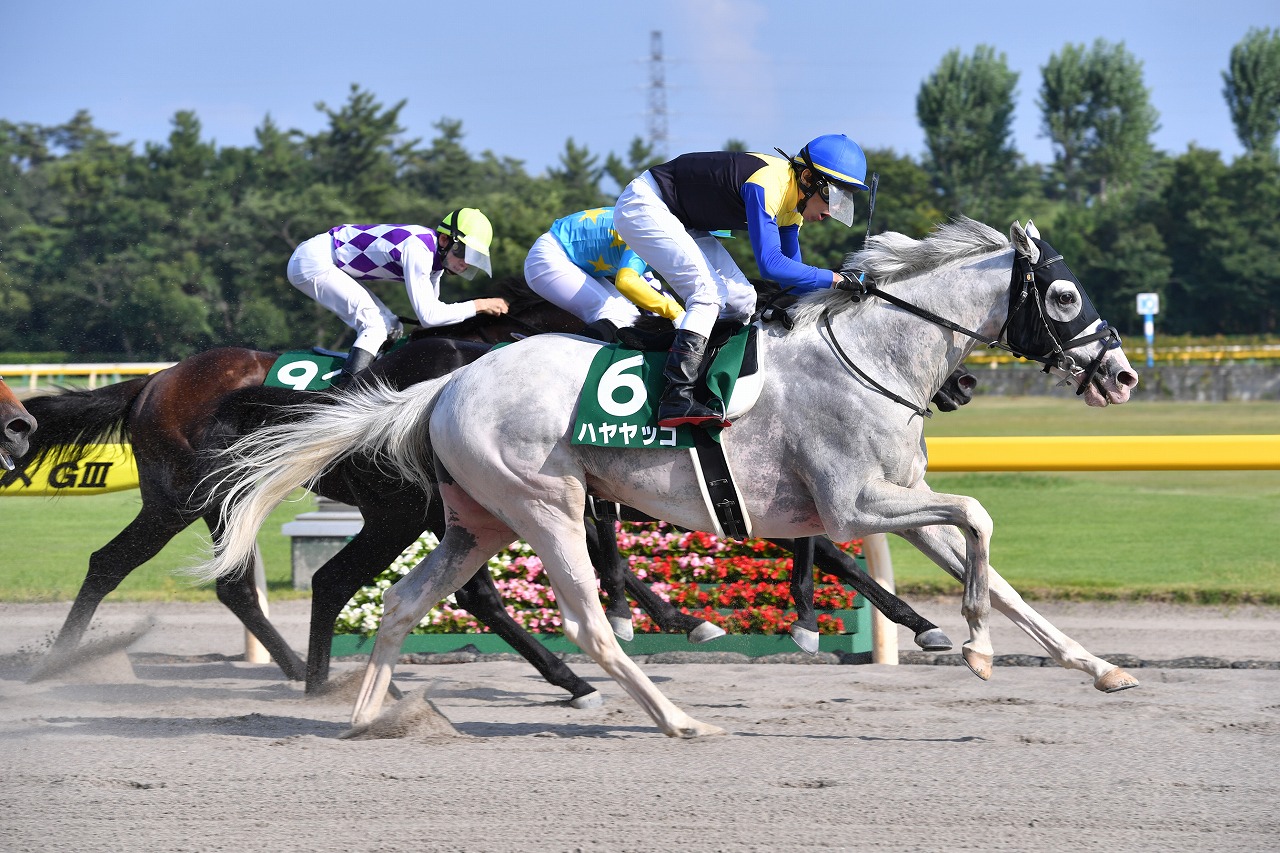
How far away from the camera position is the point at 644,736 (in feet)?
14.7

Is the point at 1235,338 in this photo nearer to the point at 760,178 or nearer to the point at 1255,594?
the point at 1255,594

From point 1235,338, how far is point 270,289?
95.2ft

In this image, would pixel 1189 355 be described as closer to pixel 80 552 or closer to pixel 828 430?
pixel 80 552

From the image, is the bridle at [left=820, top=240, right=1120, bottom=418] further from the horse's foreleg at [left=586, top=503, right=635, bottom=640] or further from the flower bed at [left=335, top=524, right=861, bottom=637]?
the flower bed at [left=335, top=524, right=861, bottom=637]

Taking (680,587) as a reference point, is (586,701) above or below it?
below

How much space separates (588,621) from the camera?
14.1 ft

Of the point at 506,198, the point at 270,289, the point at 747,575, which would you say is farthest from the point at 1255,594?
the point at 506,198

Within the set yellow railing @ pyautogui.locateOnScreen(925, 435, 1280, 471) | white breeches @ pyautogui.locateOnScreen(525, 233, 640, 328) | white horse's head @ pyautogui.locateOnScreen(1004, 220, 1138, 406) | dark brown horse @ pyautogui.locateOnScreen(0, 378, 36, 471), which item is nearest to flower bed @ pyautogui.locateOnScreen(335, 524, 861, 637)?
yellow railing @ pyautogui.locateOnScreen(925, 435, 1280, 471)

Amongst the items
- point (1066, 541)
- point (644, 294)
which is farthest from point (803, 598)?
point (1066, 541)

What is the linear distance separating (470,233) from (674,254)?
1.56 metres

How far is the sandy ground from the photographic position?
10.7 ft

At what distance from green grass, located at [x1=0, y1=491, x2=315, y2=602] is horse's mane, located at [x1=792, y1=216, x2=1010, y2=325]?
111 inches

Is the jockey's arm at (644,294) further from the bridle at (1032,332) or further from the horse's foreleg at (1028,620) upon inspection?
the horse's foreleg at (1028,620)

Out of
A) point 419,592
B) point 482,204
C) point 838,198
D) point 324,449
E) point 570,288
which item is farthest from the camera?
point 482,204
